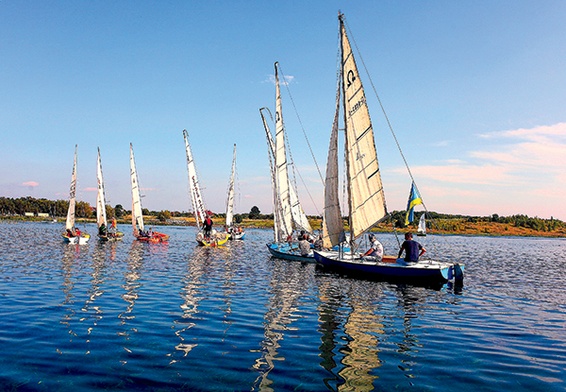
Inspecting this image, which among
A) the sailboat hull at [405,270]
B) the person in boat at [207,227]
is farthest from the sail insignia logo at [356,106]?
the person in boat at [207,227]

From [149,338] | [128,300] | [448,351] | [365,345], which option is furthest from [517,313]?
[128,300]

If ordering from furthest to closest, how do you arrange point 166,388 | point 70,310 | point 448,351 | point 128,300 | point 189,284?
point 189,284 < point 128,300 < point 70,310 < point 448,351 < point 166,388

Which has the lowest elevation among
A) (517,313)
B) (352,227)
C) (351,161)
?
(517,313)

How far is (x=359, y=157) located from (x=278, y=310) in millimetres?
16615

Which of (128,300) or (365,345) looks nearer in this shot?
(365,345)

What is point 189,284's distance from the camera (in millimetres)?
28188

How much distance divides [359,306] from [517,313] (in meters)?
8.07

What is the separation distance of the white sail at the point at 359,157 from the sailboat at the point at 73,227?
1740 inches

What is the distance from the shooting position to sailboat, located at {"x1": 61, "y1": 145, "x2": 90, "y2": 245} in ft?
203

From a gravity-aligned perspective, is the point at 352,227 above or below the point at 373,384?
above

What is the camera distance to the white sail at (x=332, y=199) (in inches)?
1506

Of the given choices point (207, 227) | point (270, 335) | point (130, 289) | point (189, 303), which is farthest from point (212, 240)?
point (270, 335)

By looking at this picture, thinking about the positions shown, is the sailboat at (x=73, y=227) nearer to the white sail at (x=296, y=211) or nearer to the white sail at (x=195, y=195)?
the white sail at (x=195, y=195)

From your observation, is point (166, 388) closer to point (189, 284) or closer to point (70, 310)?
point (70, 310)
